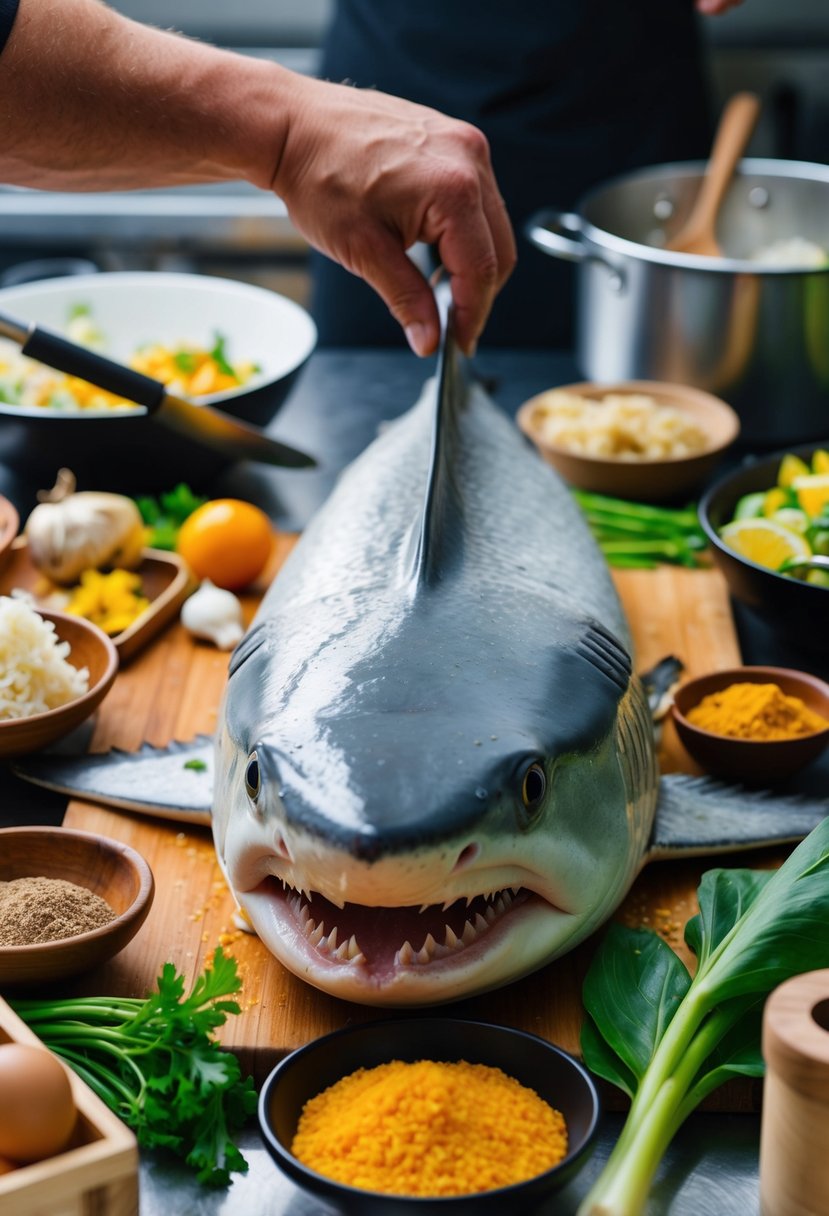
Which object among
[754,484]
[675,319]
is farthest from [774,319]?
[754,484]

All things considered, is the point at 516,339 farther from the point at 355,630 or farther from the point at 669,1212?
the point at 669,1212

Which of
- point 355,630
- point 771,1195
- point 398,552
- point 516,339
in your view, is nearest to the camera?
point 771,1195

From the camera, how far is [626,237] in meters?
3.04

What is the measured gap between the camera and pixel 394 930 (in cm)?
127

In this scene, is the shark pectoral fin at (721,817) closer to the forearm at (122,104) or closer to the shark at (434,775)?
the shark at (434,775)

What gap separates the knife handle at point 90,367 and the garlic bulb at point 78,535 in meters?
0.18

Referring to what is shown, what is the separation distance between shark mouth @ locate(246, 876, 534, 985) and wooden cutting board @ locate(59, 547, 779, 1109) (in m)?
0.11

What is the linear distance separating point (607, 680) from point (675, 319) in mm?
1362

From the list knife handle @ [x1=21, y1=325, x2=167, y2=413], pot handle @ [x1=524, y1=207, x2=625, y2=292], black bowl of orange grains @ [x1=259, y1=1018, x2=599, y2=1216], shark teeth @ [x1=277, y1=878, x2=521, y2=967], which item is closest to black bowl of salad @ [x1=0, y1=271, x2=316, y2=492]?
knife handle @ [x1=21, y1=325, x2=167, y2=413]

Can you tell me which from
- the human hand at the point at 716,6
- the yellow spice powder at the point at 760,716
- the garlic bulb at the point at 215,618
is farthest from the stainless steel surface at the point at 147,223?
the yellow spice powder at the point at 760,716

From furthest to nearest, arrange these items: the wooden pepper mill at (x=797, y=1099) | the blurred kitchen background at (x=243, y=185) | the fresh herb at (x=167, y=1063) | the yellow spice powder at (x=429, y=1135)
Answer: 1. the blurred kitchen background at (x=243, y=185)
2. the fresh herb at (x=167, y=1063)
3. the yellow spice powder at (x=429, y=1135)
4. the wooden pepper mill at (x=797, y=1099)

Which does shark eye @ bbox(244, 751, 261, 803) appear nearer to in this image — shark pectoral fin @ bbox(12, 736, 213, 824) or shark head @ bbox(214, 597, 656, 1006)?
shark head @ bbox(214, 597, 656, 1006)

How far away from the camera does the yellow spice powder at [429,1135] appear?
107 centimetres

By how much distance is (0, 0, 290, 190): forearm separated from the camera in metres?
1.75
